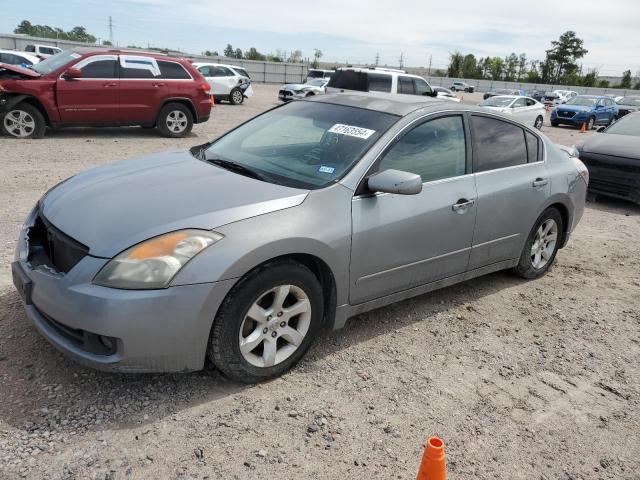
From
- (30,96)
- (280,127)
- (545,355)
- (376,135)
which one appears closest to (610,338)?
(545,355)

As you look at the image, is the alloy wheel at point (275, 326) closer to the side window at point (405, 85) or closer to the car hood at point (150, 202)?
the car hood at point (150, 202)

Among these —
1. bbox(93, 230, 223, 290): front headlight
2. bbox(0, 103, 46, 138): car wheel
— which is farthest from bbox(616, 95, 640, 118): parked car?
bbox(93, 230, 223, 290): front headlight

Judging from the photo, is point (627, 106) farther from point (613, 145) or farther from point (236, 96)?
point (613, 145)

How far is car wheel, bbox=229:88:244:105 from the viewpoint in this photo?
2253 centimetres

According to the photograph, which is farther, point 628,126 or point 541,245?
point 628,126

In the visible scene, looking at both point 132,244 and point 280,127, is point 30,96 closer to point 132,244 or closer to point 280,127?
point 280,127

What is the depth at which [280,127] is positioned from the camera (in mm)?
4156

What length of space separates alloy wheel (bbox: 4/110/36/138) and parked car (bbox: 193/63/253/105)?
11943 mm

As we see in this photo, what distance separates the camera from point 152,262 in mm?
2668

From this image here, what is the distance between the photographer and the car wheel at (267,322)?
2844mm

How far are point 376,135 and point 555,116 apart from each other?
2329 centimetres

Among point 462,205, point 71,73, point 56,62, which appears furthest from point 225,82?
point 462,205

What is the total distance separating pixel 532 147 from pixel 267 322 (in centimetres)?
306

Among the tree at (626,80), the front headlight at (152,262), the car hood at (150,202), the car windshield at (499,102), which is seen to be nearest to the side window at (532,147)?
the car hood at (150,202)
